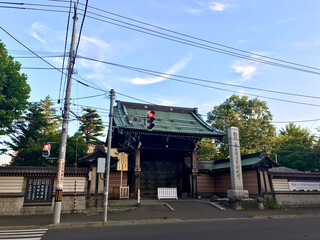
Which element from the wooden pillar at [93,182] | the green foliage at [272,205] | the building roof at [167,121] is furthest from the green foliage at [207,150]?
the wooden pillar at [93,182]

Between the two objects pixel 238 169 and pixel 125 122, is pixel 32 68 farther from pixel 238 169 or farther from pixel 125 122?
pixel 238 169

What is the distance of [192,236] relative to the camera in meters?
8.00

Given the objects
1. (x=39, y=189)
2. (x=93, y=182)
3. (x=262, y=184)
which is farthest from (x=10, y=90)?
(x=262, y=184)

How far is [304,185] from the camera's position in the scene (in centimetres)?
1984

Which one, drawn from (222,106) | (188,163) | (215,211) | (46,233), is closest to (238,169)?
(215,211)

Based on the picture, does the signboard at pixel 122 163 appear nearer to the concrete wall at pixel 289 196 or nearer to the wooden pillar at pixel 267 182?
the wooden pillar at pixel 267 182

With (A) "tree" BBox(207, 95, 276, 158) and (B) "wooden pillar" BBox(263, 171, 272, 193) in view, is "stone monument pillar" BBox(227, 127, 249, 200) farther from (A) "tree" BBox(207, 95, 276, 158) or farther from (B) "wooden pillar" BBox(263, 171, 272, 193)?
(A) "tree" BBox(207, 95, 276, 158)

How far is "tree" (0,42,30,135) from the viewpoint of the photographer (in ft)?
51.4

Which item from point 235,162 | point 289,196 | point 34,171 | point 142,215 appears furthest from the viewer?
point 289,196

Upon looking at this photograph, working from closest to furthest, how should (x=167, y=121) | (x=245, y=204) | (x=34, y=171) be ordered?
(x=34, y=171) < (x=245, y=204) < (x=167, y=121)

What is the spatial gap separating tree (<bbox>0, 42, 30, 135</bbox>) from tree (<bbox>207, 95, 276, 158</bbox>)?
81.7ft

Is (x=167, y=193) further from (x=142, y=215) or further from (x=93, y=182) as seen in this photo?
(x=93, y=182)

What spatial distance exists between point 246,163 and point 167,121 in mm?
8032

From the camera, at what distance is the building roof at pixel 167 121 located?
19302 millimetres
